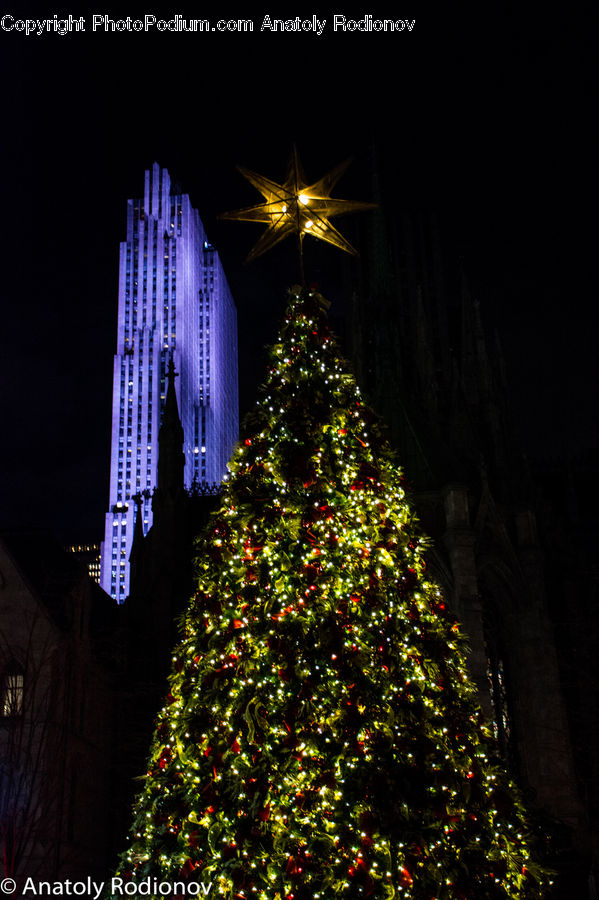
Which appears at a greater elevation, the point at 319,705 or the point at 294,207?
the point at 294,207

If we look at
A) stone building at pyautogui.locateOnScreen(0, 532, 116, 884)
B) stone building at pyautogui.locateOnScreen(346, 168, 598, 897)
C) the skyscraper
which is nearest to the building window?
stone building at pyautogui.locateOnScreen(0, 532, 116, 884)

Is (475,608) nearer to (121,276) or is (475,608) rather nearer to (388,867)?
(388,867)

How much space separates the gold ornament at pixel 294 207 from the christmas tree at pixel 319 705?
213 centimetres

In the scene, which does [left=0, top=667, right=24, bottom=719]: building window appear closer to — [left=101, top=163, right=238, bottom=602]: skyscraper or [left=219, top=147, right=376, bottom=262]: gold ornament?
[left=219, top=147, right=376, bottom=262]: gold ornament

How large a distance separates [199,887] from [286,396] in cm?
560

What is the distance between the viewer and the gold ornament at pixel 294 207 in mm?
10859

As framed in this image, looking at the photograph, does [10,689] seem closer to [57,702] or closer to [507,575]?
[57,702]

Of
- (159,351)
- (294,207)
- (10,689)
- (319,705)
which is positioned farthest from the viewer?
(159,351)

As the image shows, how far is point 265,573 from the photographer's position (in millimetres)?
8867

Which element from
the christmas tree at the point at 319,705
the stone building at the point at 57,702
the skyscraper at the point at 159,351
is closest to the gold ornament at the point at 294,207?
the christmas tree at the point at 319,705

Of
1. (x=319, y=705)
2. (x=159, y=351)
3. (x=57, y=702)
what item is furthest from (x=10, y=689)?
(x=159, y=351)

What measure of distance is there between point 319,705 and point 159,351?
104 meters

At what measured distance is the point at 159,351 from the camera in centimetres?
10919

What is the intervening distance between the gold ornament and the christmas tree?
2.13 metres
